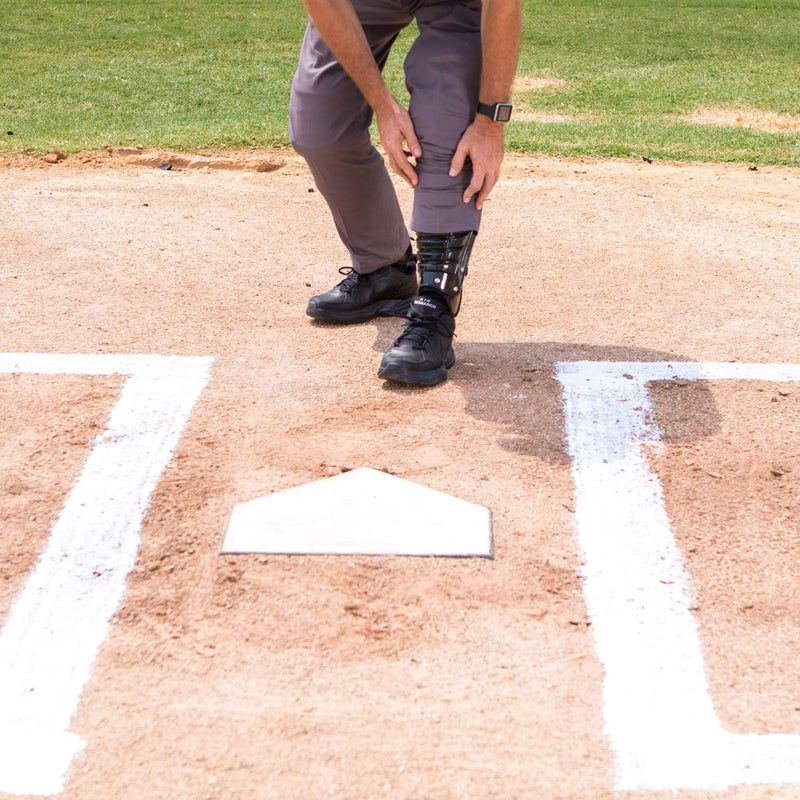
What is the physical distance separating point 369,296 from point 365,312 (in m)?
0.05

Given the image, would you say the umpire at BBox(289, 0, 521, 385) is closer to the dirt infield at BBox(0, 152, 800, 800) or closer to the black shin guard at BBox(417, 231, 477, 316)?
the black shin guard at BBox(417, 231, 477, 316)

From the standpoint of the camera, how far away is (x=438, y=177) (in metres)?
2.88

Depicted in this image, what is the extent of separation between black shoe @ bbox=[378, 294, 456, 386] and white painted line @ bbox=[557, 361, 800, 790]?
1.05ft

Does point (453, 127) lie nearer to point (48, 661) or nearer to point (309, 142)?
point (309, 142)

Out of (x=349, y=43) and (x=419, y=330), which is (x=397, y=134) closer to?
(x=349, y=43)

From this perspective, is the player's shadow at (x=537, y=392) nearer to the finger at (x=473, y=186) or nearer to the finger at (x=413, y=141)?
the finger at (x=473, y=186)

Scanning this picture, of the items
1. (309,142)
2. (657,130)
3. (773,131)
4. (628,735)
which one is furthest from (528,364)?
(773,131)

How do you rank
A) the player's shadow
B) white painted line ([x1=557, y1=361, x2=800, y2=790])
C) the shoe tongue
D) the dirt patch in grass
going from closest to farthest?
1. white painted line ([x1=557, y1=361, x2=800, y2=790])
2. the player's shadow
3. the shoe tongue
4. the dirt patch in grass

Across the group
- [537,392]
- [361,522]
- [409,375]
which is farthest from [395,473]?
[537,392]

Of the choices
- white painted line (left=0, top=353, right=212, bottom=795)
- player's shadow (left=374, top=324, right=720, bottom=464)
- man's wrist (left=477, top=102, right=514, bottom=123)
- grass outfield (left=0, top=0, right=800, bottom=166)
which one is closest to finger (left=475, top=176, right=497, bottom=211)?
man's wrist (left=477, top=102, right=514, bottom=123)

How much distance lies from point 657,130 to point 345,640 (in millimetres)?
4927

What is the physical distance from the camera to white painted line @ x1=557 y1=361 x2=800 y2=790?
1674 mm

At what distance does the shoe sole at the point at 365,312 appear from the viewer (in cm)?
338

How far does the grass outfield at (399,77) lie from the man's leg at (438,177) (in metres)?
2.74
